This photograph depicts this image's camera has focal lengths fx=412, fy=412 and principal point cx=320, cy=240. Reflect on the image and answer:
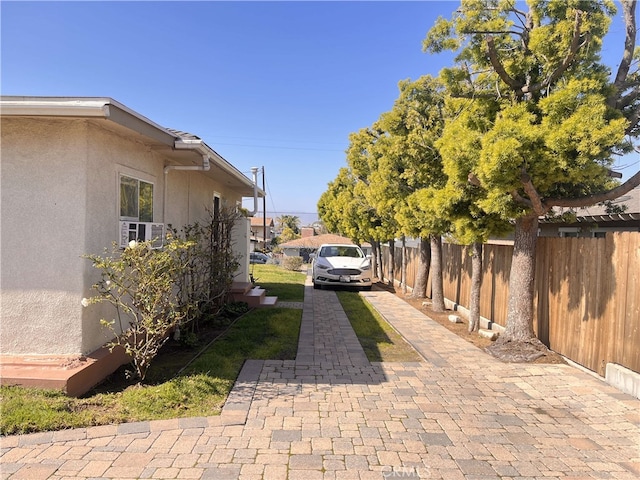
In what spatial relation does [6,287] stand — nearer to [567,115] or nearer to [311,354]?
[311,354]

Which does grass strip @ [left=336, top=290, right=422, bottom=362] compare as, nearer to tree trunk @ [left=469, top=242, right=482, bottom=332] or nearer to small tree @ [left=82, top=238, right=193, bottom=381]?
tree trunk @ [left=469, top=242, right=482, bottom=332]

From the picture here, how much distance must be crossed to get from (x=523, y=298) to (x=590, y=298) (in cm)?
108

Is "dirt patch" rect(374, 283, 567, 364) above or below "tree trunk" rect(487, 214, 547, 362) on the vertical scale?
below

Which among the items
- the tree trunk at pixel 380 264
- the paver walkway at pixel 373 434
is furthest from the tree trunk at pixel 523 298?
the tree trunk at pixel 380 264

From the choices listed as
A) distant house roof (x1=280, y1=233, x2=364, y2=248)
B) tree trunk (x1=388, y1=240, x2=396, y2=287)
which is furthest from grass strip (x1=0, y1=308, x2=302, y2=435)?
distant house roof (x1=280, y1=233, x2=364, y2=248)

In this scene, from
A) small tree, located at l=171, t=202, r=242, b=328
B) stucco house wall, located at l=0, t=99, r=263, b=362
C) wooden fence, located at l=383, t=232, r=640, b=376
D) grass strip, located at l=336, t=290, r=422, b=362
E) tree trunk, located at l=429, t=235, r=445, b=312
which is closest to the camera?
Result: stucco house wall, located at l=0, t=99, r=263, b=362

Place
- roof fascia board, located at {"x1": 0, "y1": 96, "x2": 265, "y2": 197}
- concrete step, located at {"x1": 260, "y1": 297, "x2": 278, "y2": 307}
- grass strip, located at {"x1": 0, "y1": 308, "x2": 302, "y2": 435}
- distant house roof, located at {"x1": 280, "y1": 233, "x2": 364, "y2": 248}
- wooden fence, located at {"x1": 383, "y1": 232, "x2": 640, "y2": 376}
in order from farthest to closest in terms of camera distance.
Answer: distant house roof, located at {"x1": 280, "y1": 233, "x2": 364, "y2": 248} → concrete step, located at {"x1": 260, "y1": 297, "x2": 278, "y2": 307} → wooden fence, located at {"x1": 383, "y1": 232, "x2": 640, "y2": 376} → roof fascia board, located at {"x1": 0, "y1": 96, "x2": 265, "y2": 197} → grass strip, located at {"x1": 0, "y1": 308, "x2": 302, "y2": 435}

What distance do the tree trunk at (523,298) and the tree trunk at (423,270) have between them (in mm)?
6519

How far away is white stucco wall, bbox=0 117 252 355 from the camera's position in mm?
4535

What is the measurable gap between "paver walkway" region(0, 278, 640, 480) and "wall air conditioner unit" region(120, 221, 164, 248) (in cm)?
229

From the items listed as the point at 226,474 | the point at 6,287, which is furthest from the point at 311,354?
the point at 6,287

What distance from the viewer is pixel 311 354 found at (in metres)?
6.48

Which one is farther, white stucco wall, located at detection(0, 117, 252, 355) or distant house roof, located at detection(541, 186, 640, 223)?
distant house roof, located at detection(541, 186, 640, 223)

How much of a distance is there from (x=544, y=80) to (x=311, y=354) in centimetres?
528
